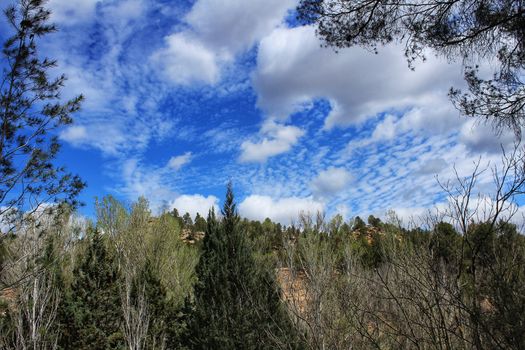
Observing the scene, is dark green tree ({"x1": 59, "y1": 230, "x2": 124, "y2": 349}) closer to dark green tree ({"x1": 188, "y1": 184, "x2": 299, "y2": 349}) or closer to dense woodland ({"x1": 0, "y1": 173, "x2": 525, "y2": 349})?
dense woodland ({"x1": 0, "y1": 173, "x2": 525, "y2": 349})

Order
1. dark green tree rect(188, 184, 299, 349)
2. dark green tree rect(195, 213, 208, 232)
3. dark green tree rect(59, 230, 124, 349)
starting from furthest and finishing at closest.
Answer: dark green tree rect(195, 213, 208, 232)
dark green tree rect(59, 230, 124, 349)
dark green tree rect(188, 184, 299, 349)

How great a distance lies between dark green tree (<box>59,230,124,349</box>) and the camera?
14852 mm

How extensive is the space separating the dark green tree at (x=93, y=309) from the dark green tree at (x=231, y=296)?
493 centimetres

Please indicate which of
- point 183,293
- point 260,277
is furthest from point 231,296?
point 183,293

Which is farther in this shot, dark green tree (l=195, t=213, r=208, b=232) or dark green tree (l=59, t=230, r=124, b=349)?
dark green tree (l=195, t=213, r=208, b=232)

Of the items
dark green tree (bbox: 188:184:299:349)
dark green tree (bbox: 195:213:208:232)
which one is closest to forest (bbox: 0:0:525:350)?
dark green tree (bbox: 188:184:299:349)

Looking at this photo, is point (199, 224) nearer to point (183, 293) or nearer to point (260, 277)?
point (183, 293)

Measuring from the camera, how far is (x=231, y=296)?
39.2 feet

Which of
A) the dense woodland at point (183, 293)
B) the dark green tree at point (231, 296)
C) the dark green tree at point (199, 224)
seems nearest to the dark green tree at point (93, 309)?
the dense woodland at point (183, 293)

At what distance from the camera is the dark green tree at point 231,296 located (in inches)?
429

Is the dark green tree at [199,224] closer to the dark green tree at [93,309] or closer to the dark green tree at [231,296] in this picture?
the dark green tree at [93,309]

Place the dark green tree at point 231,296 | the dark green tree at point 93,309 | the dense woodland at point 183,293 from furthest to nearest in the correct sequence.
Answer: the dark green tree at point 93,309
the dark green tree at point 231,296
the dense woodland at point 183,293

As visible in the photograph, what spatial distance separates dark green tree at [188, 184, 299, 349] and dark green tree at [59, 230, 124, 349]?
4.93 metres

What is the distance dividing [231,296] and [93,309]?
6628mm
